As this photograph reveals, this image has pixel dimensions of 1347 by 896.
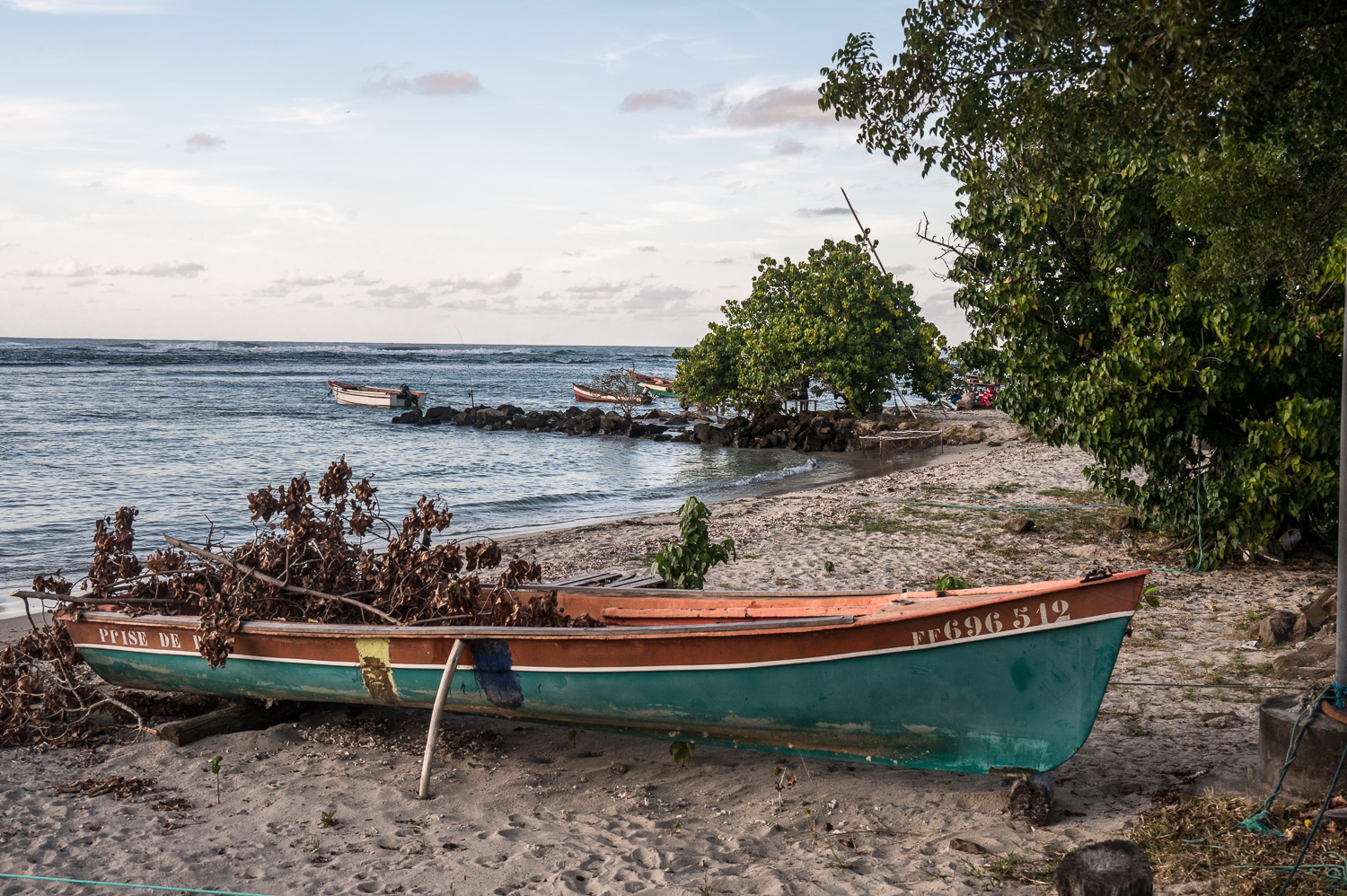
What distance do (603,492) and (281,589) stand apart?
14085 millimetres

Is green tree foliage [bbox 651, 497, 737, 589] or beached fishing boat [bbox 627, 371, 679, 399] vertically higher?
beached fishing boat [bbox 627, 371, 679, 399]

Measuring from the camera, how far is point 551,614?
5.84 meters

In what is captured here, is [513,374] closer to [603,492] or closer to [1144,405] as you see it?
[603,492]

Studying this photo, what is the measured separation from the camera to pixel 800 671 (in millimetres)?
4742

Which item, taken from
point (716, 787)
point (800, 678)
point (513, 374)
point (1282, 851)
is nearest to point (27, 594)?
point (716, 787)

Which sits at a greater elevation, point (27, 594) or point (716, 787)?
point (27, 594)

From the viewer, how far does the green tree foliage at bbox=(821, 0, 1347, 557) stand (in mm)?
5527

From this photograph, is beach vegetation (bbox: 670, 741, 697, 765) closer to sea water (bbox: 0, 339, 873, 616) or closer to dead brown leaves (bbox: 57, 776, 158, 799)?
dead brown leaves (bbox: 57, 776, 158, 799)

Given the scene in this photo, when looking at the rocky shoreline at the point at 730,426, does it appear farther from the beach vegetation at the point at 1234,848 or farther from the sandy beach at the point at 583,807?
the beach vegetation at the point at 1234,848

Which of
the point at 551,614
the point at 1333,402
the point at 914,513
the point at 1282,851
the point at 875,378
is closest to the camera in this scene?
the point at 1282,851

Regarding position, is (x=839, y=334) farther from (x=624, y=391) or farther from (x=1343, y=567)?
(x=1343, y=567)

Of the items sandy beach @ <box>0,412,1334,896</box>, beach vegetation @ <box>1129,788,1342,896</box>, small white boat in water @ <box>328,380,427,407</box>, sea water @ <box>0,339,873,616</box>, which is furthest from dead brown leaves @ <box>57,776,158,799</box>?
small white boat in water @ <box>328,380,427,407</box>

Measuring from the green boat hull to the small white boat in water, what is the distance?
38.1 m

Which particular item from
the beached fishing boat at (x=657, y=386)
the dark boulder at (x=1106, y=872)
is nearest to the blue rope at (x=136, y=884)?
the dark boulder at (x=1106, y=872)
